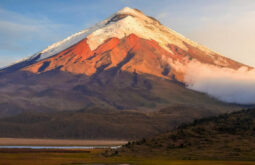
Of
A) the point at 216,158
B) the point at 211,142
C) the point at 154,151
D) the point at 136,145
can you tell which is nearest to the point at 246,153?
the point at 216,158

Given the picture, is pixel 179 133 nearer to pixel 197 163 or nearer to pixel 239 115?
pixel 239 115

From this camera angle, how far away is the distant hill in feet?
331

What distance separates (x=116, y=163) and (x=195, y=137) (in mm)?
28598

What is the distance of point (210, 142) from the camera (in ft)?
361

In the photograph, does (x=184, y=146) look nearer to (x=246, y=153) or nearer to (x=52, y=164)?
(x=246, y=153)

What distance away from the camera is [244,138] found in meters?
109

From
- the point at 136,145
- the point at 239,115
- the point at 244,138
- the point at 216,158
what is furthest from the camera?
the point at 239,115

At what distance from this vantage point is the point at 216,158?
96.2 metres

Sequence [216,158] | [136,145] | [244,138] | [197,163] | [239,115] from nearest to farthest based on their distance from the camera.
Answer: [197,163] < [216,158] < [244,138] < [136,145] < [239,115]

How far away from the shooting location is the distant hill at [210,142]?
100750 millimetres

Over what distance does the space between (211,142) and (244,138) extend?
703 centimetres

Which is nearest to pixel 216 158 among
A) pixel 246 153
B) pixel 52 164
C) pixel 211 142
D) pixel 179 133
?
pixel 246 153

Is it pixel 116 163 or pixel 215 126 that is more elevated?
pixel 215 126

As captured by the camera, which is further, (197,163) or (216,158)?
(216,158)
